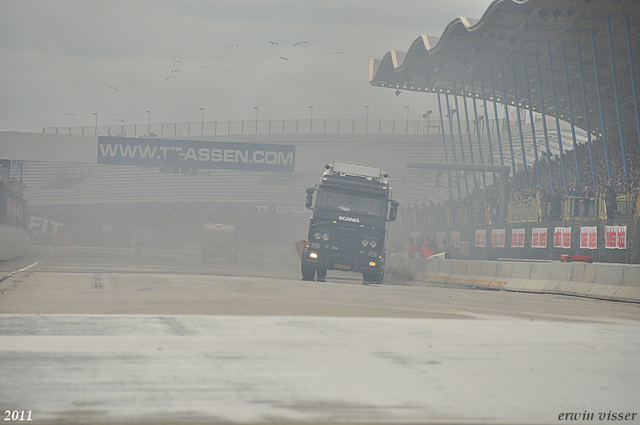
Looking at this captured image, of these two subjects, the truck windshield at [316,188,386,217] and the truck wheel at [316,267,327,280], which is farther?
the truck wheel at [316,267,327,280]

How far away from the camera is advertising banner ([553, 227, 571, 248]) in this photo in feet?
76.9

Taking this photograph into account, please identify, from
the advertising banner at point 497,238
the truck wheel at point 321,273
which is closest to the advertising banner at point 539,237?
the advertising banner at point 497,238

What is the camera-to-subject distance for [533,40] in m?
37.7

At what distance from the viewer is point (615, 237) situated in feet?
66.4

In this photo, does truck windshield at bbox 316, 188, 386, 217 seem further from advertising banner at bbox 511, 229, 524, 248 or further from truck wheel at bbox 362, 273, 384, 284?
advertising banner at bbox 511, 229, 524, 248

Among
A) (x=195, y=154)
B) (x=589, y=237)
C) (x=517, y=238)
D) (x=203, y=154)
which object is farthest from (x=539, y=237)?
(x=195, y=154)

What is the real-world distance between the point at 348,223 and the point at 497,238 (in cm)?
963

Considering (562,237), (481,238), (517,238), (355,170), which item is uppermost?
(355,170)

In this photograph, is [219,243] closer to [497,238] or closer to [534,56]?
[534,56]

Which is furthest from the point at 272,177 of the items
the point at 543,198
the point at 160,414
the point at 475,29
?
the point at 160,414

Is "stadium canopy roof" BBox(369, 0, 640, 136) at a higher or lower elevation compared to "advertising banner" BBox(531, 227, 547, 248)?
higher

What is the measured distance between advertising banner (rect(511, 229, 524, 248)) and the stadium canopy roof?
795 centimetres

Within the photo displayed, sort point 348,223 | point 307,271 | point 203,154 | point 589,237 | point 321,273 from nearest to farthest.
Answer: point 589,237
point 348,223
point 307,271
point 321,273
point 203,154

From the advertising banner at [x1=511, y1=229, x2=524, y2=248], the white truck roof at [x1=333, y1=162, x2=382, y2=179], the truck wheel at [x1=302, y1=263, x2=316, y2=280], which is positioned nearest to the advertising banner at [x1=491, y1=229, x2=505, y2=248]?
the advertising banner at [x1=511, y1=229, x2=524, y2=248]
